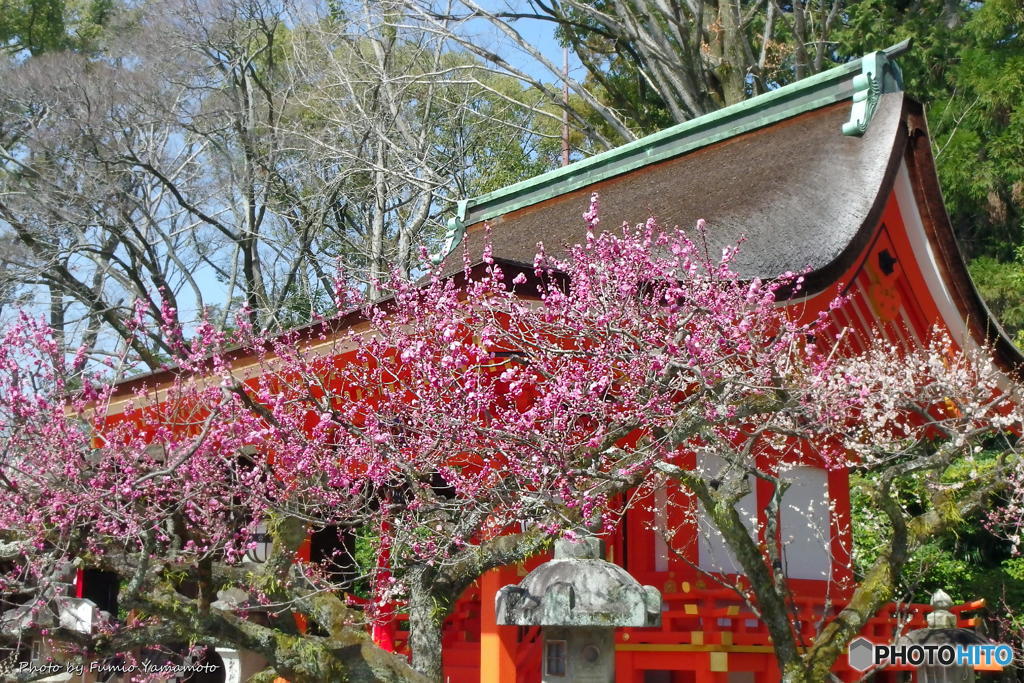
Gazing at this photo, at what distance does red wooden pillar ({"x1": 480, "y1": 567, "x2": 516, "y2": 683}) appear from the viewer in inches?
245

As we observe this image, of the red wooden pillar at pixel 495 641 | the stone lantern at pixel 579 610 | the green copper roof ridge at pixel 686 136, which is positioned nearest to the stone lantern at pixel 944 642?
the red wooden pillar at pixel 495 641

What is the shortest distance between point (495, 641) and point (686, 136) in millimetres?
5129

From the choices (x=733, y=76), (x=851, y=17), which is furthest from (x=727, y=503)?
(x=851, y=17)

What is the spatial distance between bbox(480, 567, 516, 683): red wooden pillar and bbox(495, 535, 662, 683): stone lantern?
2.15 metres

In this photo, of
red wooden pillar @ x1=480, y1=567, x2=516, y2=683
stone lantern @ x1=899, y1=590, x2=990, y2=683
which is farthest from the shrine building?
stone lantern @ x1=899, y1=590, x2=990, y2=683

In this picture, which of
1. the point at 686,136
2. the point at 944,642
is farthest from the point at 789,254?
the point at 686,136

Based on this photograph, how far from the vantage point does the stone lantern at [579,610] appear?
3.88 metres

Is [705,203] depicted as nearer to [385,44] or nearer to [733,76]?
[733,76]

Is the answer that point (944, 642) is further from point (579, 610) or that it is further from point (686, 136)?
point (686, 136)

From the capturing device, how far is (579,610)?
389 centimetres

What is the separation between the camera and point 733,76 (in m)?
14.0

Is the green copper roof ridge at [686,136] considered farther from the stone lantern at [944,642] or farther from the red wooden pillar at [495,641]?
the red wooden pillar at [495,641]

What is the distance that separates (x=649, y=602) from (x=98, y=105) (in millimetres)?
13758

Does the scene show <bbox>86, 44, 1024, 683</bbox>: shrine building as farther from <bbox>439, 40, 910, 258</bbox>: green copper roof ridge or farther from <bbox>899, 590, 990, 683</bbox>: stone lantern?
<bbox>899, 590, 990, 683</bbox>: stone lantern
